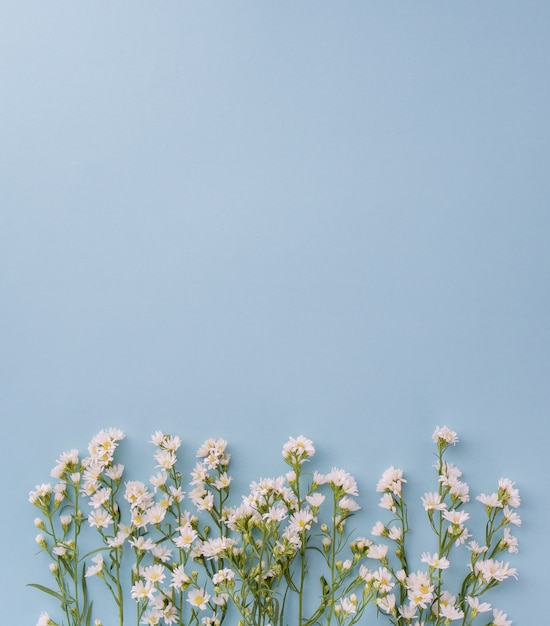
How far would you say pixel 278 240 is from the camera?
4.42ft

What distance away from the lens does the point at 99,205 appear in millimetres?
1411

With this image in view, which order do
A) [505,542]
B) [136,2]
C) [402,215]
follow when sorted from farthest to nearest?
[136,2], [402,215], [505,542]

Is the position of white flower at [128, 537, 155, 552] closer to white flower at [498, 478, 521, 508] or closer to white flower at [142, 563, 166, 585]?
white flower at [142, 563, 166, 585]

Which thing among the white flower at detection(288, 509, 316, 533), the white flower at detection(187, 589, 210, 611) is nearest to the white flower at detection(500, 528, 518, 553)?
the white flower at detection(288, 509, 316, 533)

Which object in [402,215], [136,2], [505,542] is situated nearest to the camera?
[505,542]

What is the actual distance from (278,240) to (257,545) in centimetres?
64

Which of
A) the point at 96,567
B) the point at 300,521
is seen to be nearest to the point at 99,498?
the point at 96,567

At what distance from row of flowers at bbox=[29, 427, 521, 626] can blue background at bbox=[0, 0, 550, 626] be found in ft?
0.18

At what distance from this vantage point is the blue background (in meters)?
1.28

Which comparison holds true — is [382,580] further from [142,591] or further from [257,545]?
[142,591]

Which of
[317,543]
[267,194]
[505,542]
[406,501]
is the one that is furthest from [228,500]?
[267,194]

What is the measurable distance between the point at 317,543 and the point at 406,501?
0.21 meters

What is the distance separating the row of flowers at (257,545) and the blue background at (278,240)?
54mm

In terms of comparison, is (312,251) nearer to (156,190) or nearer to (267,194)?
(267,194)
